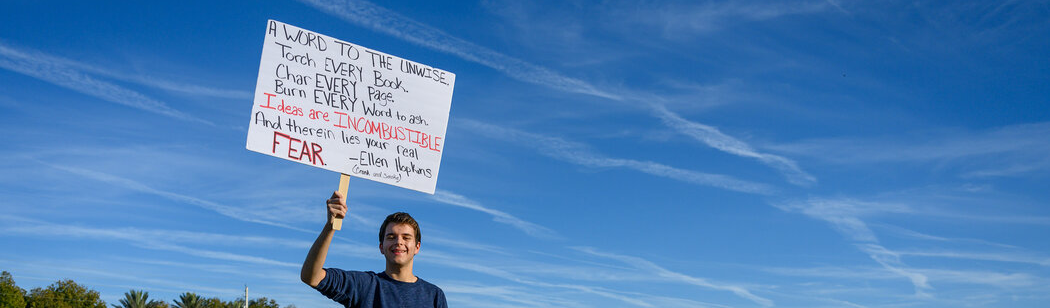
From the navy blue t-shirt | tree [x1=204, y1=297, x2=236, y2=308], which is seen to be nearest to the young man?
the navy blue t-shirt

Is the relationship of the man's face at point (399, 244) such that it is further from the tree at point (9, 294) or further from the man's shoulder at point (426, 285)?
the tree at point (9, 294)

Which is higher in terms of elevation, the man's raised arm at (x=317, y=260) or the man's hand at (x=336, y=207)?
the man's hand at (x=336, y=207)

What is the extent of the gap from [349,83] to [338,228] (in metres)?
2.37

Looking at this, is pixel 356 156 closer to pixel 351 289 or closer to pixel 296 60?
pixel 296 60

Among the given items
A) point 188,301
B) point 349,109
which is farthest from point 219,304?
point 349,109

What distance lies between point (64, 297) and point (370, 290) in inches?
3734

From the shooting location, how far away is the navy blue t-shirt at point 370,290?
6812 mm

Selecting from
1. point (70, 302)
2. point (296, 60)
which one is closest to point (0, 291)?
point (70, 302)

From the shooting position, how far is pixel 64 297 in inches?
3551

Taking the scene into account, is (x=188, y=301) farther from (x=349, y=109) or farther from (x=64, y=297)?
(x=349, y=109)

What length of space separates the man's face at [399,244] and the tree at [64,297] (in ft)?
303

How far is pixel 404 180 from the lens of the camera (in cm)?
906

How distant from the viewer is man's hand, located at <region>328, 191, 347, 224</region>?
23.2 ft

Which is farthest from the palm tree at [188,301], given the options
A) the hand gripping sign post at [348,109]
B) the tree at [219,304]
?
the hand gripping sign post at [348,109]
